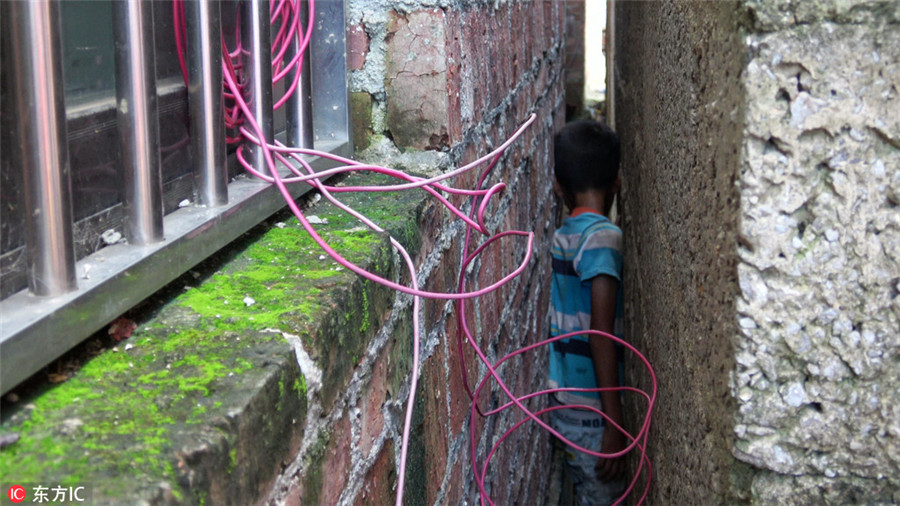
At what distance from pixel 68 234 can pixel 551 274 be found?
3.22m

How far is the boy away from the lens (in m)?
3.25

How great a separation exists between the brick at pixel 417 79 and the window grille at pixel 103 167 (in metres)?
0.36

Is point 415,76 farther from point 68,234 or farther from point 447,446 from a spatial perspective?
point 68,234

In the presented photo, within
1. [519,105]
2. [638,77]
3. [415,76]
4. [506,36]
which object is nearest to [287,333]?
[415,76]

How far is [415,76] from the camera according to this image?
158 cm

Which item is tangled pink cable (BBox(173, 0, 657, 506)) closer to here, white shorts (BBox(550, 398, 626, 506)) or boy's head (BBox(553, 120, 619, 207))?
white shorts (BBox(550, 398, 626, 506))

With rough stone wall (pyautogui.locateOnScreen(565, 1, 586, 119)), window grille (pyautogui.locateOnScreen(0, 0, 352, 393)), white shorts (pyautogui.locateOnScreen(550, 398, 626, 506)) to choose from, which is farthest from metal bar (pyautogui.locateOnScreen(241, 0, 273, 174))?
rough stone wall (pyautogui.locateOnScreen(565, 1, 586, 119))

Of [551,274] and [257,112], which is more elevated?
[257,112]

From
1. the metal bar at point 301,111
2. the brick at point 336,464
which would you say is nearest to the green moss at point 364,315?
the brick at point 336,464

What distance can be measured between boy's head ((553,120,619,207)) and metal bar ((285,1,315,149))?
233 centimetres

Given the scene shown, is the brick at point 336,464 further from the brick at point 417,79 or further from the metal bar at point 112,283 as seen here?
the brick at point 417,79

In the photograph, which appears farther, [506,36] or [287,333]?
[506,36]

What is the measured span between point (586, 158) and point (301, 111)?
236 centimetres

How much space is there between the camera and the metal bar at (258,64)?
125 cm
